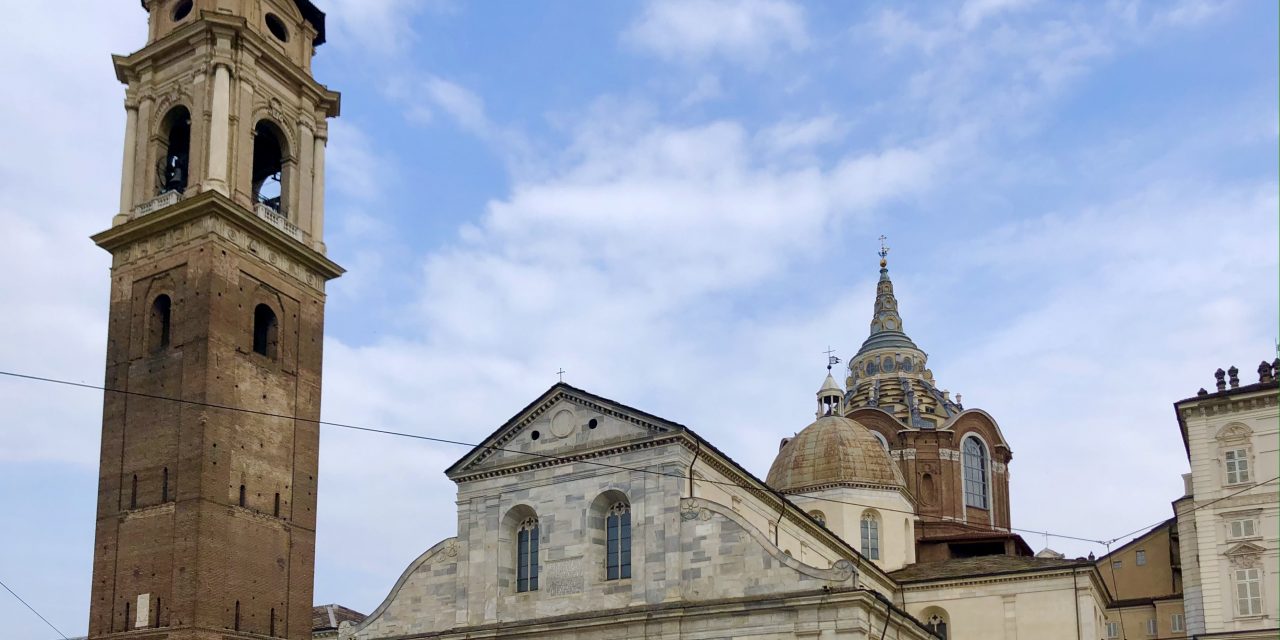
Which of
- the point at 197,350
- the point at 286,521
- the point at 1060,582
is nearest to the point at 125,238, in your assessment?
the point at 197,350

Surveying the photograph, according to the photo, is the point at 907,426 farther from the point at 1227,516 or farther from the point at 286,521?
the point at 286,521

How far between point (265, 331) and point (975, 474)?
113ft

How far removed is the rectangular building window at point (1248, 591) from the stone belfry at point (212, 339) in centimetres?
2810

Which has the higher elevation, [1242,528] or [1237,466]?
[1237,466]

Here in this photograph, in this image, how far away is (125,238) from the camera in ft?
145

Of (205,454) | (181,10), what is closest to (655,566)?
(205,454)

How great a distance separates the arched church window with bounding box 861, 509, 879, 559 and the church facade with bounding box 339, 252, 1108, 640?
0.19 m

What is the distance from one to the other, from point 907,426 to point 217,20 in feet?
116

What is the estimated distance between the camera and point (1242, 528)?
126ft

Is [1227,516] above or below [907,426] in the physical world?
below

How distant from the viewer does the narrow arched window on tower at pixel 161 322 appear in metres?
42.8

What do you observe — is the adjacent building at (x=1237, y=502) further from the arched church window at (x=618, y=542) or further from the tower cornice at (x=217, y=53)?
the tower cornice at (x=217, y=53)

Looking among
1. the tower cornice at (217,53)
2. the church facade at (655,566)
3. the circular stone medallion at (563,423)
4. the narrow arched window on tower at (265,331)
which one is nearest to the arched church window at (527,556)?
the church facade at (655,566)

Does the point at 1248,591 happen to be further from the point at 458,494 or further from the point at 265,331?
the point at 265,331
